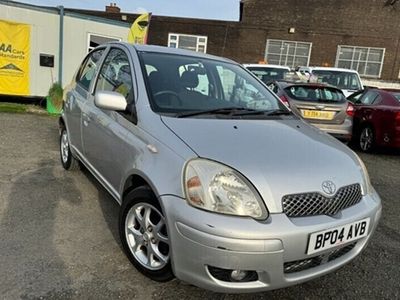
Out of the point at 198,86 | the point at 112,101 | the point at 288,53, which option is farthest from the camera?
the point at 288,53

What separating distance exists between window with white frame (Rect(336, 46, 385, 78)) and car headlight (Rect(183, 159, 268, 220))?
2244 cm

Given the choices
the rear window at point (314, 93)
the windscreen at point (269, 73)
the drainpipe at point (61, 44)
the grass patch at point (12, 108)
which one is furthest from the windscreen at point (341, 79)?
the grass patch at point (12, 108)

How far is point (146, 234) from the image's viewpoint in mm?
2811

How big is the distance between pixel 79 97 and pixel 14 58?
7.15 meters

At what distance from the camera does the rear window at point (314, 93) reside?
24.9ft

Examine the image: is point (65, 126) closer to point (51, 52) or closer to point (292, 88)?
point (292, 88)

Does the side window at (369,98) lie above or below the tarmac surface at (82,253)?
above

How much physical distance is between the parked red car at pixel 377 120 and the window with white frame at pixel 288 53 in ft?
48.7

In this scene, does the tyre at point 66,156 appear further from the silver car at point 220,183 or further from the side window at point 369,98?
the side window at point 369,98

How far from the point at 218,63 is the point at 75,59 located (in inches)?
325

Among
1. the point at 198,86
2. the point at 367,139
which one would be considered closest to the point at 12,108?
the point at 198,86

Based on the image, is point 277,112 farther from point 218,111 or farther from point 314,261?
point 314,261

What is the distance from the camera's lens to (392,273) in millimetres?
3184

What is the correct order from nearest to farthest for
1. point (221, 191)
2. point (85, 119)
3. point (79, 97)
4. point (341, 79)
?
1. point (221, 191)
2. point (85, 119)
3. point (79, 97)
4. point (341, 79)
